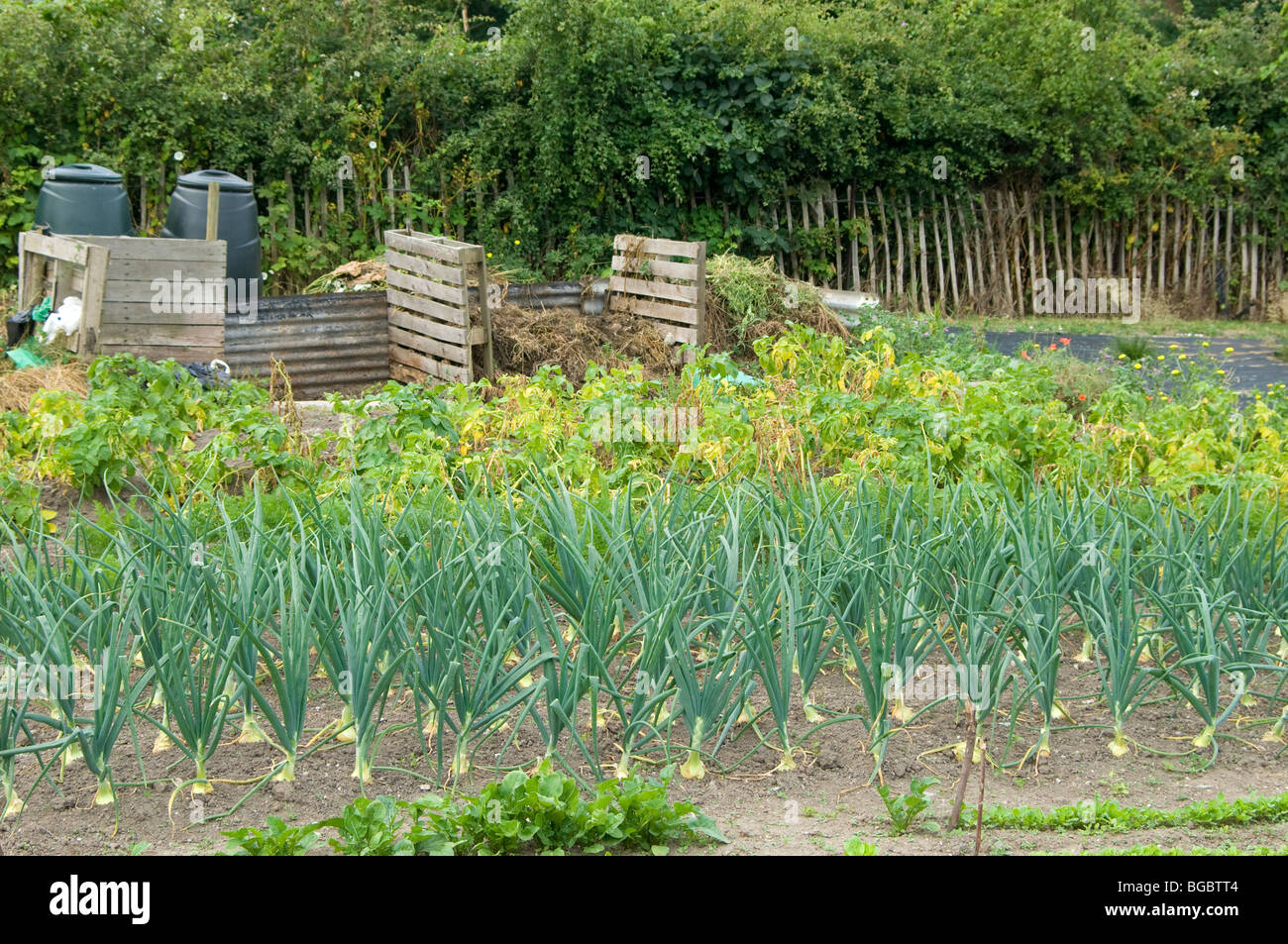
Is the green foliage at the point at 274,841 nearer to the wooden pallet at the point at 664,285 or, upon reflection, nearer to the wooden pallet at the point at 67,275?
the wooden pallet at the point at 67,275

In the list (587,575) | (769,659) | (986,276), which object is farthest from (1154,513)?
(986,276)

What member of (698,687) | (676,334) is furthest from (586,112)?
(698,687)

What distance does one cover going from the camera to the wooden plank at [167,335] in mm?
6949

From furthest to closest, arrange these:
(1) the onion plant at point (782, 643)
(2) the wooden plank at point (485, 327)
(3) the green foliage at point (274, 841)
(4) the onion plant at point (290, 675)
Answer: (2) the wooden plank at point (485, 327) → (1) the onion plant at point (782, 643) → (4) the onion plant at point (290, 675) → (3) the green foliage at point (274, 841)

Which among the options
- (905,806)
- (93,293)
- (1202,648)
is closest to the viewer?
(905,806)

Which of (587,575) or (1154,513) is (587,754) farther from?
(1154,513)

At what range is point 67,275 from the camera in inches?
285

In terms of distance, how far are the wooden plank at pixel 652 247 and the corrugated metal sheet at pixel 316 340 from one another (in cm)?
188

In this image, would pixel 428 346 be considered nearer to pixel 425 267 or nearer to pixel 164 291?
pixel 425 267

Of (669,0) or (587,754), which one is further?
(669,0)

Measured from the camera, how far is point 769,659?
9.27 feet

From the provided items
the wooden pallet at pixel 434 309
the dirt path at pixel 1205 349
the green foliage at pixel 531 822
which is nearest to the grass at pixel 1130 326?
the dirt path at pixel 1205 349

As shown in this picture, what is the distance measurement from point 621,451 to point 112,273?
3697mm

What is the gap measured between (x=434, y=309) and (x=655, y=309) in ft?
5.68
